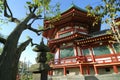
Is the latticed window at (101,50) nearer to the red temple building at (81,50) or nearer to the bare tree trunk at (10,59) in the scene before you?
the red temple building at (81,50)

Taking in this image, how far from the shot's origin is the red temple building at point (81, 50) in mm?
13703

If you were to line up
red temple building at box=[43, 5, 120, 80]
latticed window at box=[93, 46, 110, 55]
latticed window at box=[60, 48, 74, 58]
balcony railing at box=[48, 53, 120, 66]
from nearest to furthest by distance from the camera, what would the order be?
balcony railing at box=[48, 53, 120, 66]
red temple building at box=[43, 5, 120, 80]
latticed window at box=[93, 46, 110, 55]
latticed window at box=[60, 48, 74, 58]

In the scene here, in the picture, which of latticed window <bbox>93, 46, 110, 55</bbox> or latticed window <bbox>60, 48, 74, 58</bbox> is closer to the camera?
latticed window <bbox>93, 46, 110, 55</bbox>

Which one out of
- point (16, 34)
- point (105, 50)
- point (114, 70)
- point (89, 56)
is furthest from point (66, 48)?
point (16, 34)

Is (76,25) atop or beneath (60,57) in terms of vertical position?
atop

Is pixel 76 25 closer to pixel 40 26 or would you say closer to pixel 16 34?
pixel 40 26

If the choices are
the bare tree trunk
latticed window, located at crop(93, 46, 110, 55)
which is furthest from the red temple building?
the bare tree trunk

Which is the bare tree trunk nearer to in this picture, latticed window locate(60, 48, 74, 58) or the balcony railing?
the balcony railing

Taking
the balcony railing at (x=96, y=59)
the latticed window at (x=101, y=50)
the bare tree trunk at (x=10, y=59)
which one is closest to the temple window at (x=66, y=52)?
the balcony railing at (x=96, y=59)

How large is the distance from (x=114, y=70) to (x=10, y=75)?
36.9 feet

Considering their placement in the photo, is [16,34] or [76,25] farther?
[76,25]

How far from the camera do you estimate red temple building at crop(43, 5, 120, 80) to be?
539 inches

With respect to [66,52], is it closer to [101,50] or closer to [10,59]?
[101,50]

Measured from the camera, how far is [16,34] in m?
5.28
